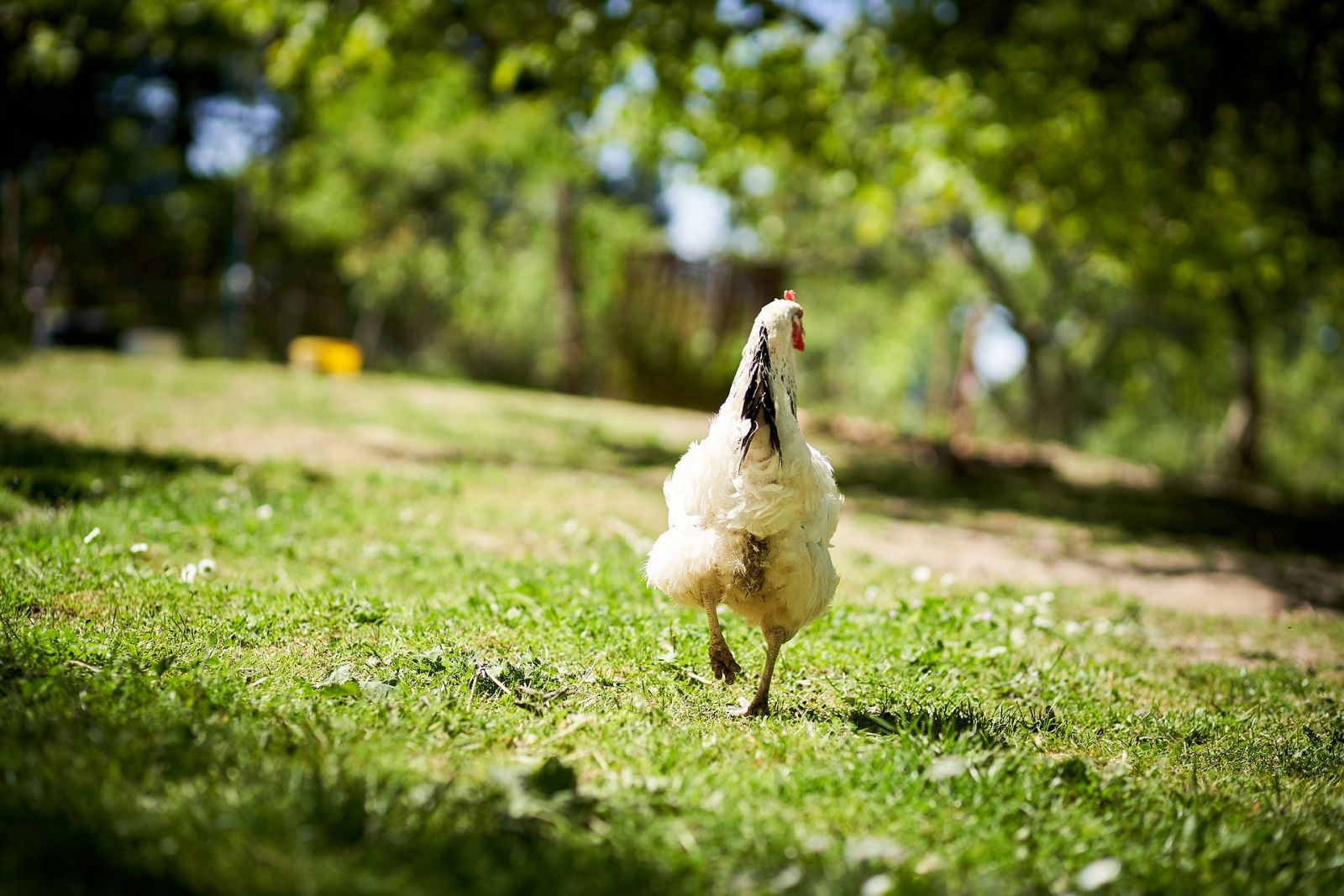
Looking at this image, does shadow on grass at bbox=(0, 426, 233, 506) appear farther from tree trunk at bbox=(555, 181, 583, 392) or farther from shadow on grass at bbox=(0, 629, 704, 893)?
tree trunk at bbox=(555, 181, 583, 392)

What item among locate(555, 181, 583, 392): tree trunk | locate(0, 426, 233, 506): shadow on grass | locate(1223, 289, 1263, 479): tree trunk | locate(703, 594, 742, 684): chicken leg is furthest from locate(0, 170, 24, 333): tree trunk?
locate(1223, 289, 1263, 479): tree trunk

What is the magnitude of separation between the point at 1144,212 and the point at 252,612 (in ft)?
37.3

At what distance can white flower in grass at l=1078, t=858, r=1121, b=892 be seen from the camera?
2.29m

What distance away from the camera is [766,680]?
3.42 metres

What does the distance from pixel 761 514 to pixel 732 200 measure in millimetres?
12117

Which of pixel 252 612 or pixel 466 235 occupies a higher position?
pixel 466 235

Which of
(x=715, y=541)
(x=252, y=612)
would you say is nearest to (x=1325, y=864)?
(x=715, y=541)

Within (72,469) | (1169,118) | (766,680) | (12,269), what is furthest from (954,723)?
(12,269)

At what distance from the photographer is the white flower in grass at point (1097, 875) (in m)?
2.29

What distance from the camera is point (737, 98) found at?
9.72 metres

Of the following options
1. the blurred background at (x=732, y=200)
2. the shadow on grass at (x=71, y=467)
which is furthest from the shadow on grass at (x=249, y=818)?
the blurred background at (x=732, y=200)

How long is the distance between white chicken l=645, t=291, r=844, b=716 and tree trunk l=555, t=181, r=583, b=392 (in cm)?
1418

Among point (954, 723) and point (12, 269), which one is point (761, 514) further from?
point (12, 269)

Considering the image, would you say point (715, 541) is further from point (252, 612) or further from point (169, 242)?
point (169, 242)
